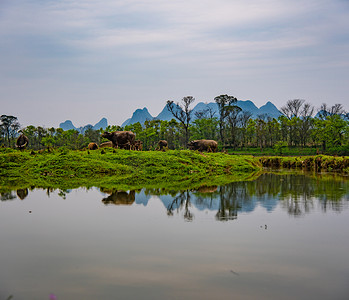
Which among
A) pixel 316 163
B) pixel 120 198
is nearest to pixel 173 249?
pixel 120 198

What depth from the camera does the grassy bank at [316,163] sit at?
29016mm

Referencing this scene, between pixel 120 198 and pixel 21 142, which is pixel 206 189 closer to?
pixel 120 198

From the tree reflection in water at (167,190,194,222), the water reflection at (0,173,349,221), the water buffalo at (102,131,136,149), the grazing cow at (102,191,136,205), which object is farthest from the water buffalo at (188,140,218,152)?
the grazing cow at (102,191,136,205)

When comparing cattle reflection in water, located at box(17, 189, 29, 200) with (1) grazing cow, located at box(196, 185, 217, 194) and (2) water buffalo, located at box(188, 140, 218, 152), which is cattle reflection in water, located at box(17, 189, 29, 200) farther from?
(2) water buffalo, located at box(188, 140, 218, 152)

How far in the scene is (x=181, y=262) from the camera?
613cm

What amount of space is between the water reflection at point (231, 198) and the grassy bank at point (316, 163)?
1378 centimetres

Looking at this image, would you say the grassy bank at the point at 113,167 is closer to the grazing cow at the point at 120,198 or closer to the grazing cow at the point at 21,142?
the grazing cow at the point at 21,142

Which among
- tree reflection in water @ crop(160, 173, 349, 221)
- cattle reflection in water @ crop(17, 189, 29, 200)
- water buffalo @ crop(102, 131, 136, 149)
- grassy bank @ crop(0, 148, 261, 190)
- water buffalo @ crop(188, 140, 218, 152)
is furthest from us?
water buffalo @ crop(188, 140, 218, 152)

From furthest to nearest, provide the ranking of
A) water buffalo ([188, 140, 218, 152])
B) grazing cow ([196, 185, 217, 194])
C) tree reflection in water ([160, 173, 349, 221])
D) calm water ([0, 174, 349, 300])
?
1. water buffalo ([188, 140, 218, 152])
2. grazing cow ([196, 185, 217, 194])
3. tree reflection in water ([160, 173, 349, 221])
4. calm water ([0, 174, 349, 300])

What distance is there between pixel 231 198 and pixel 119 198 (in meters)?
4.60

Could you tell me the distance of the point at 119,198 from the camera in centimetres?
1324

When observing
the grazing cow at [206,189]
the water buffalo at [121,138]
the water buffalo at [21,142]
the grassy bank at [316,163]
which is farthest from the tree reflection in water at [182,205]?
the water buffalo at [21,142]

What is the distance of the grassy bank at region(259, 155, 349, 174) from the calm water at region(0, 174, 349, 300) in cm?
1841

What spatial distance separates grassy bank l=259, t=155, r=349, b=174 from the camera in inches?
1142
